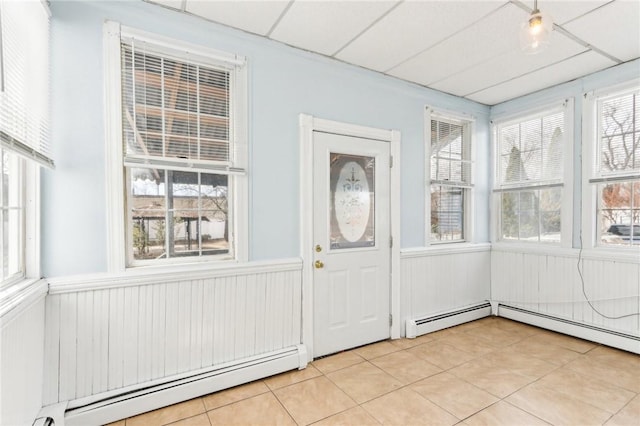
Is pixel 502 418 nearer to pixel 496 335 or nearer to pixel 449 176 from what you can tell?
pixel 496 335

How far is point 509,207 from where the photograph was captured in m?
4.15

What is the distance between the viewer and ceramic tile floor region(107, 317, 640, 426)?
212 cm

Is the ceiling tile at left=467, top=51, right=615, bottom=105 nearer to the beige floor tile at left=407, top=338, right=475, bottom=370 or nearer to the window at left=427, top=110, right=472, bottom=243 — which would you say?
the window at left=427, top=110, right=472, bottom=243

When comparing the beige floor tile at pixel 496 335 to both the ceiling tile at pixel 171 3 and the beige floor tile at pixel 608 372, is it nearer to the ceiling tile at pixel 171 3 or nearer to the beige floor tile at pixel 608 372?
the beige floor tile at pixel 608 372

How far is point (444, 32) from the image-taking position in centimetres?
255

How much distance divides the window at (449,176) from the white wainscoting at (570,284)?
2.33 ft

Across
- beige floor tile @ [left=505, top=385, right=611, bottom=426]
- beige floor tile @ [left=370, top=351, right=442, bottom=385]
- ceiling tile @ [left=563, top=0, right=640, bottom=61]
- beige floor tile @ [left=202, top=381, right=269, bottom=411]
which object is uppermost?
ceiling tile @ [left=563, top=0, right=640, bottom=61]

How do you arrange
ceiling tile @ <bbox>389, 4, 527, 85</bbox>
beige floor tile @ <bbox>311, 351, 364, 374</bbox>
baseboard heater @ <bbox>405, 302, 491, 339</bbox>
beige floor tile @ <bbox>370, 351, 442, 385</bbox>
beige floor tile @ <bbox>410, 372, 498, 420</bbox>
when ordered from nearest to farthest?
beige floor tile @ <bbox>410, 372, 498, 420</bbox> < ceiling tile @ <bbox>389, 4, 527, 85</bbox> < beige floor tile @ <bbox>370, 351, 442, 385</bbox> < beige floor tile @ <bbox>311, 351, 364, 374</bbox> < baseboard heater @ <bbox>405, 302, 491, 339</bbox>

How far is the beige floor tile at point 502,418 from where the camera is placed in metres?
2.06

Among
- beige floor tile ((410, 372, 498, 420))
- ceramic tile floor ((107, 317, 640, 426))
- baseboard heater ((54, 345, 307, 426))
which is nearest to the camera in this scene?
baseboard heater ((54, 345, 307, 426))

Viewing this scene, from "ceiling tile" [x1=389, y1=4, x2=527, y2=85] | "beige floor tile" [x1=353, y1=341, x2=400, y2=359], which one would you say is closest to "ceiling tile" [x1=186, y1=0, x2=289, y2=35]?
"ceiling tile" [x1=389, y1=4, x2=527, y2=85]

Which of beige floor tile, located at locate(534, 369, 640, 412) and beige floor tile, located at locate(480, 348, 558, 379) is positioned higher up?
beige floor tile, located at locate(534, 369, 640, 412)

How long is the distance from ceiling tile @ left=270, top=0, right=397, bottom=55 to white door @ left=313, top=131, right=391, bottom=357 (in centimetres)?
76

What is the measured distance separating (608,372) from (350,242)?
2431 millimetres
